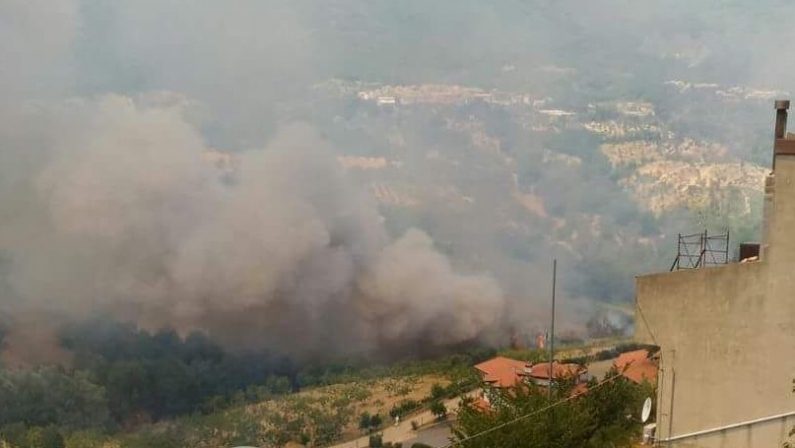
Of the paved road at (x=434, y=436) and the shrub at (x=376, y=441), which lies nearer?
the paved road at (x=434, y=436)

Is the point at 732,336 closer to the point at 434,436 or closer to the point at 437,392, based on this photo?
the point at 434,436

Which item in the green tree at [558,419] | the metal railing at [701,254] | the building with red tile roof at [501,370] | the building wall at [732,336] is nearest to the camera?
the building wall at [732,336]

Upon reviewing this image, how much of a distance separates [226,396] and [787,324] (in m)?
13.3

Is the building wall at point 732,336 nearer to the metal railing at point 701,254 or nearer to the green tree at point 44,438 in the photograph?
the metal railing at point 701,254

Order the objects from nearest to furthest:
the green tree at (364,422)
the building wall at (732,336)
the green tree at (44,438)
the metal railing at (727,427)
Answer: the building wall at (732,336) → the metal railing at (727,427) → the green tree at (44,438) → the green tree at (364,422)

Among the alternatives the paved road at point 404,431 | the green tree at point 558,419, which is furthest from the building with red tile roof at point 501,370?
the green tree at point 558,419

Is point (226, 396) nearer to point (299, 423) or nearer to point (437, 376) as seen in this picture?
point (299, 423)

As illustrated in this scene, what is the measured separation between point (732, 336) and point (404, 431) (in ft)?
31.3

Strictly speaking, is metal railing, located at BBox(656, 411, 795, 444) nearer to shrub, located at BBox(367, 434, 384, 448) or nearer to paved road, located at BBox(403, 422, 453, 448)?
paved road, located at BBox(403, 422, 453, 448)

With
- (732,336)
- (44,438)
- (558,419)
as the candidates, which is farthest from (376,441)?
(732,336)

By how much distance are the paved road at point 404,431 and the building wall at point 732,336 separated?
26.9 ft

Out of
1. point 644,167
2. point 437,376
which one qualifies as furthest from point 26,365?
point 644,167

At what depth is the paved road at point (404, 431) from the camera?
15.8m

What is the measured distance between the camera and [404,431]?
16203 mm
